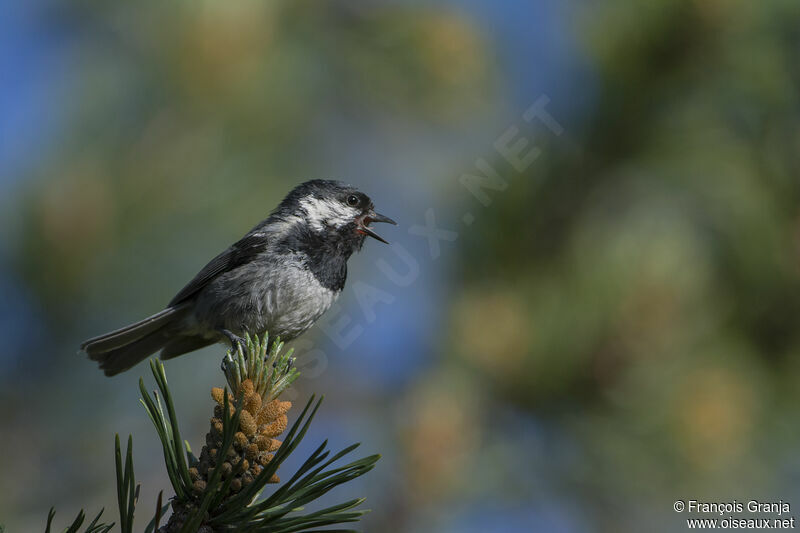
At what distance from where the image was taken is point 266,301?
3021 mm

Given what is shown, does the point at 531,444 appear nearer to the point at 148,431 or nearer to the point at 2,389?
the point at 148,431

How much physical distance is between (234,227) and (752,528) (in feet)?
7.57

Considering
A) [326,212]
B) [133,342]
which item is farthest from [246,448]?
[326,212]

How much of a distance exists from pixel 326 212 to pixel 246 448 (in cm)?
212

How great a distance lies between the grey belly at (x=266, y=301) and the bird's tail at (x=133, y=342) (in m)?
0.20

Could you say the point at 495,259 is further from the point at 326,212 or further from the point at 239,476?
the point at 239,476

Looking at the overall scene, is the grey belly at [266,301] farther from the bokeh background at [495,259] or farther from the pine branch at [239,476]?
the pine branch at [239,476]

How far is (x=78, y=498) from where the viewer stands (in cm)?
269

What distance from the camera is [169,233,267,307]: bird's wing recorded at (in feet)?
10.2

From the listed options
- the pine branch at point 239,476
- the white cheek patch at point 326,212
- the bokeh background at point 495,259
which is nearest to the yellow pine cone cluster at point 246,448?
the pine branch at point 239,476

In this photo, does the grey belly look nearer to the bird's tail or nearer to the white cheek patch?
the bird's tail

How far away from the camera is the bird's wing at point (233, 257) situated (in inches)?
123

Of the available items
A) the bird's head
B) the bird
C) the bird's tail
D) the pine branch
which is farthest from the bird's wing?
the pine branch

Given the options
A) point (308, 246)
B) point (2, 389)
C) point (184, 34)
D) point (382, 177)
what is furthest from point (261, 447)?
point (382, 177)
